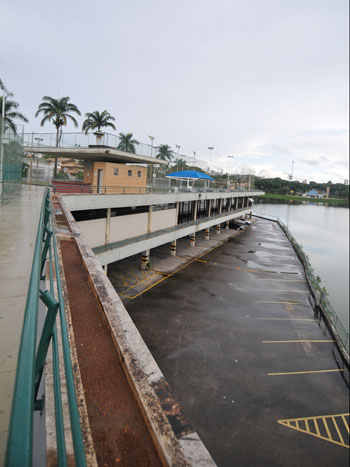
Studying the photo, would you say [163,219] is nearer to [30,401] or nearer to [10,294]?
[10,294]

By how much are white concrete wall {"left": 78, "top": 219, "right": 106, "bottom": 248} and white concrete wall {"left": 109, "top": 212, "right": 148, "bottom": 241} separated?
1126 mm

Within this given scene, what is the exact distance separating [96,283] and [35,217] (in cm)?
777

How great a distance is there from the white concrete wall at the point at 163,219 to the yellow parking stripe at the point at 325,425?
19.7 meters

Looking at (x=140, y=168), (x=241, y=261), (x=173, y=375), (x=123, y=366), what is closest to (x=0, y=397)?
(x=123, y=366)

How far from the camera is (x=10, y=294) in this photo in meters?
4.09

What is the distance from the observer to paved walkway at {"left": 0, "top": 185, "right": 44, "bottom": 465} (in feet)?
7.72

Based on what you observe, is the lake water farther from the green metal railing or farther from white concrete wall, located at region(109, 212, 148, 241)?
the green metal railing

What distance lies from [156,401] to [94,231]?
1945 centimetres

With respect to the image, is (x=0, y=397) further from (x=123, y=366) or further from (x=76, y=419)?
(x=76, y=419)

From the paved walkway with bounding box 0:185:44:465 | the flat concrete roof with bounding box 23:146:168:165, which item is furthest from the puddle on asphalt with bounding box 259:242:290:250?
the paved walkway with bounding box 0:185:44:465

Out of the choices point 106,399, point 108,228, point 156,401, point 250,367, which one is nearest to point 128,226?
point 108,228

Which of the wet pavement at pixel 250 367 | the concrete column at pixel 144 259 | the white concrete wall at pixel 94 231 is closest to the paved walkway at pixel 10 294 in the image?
the wet pavement at pixel 250 367

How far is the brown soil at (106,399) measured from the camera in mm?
1868

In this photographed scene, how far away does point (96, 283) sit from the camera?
418cm
